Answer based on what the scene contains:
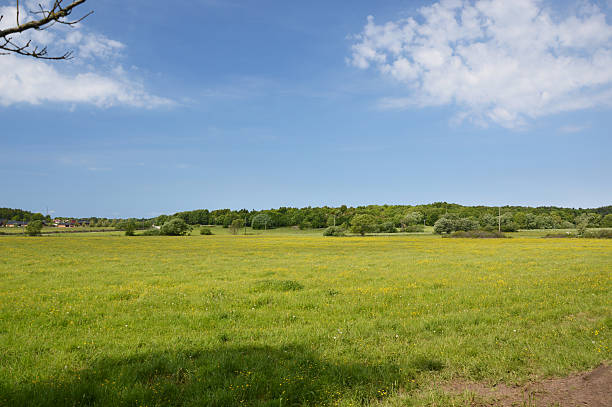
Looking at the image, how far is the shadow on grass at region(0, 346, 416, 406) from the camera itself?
5.50m

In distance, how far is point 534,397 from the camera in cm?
539

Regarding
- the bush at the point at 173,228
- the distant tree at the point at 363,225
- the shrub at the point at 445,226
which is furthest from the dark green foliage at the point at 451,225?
the bush at the point at 173,228

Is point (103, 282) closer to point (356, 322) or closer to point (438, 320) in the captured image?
point (356, 322)

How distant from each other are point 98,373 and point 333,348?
472 centimetres

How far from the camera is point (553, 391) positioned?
5551 mm

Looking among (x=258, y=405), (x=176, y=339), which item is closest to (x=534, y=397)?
(x=258, y=405)

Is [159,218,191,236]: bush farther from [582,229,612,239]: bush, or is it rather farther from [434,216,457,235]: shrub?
[582,229,612,239]: bush

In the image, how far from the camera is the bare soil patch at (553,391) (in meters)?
5.08

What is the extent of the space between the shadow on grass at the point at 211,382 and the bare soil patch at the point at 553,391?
54.8 inches

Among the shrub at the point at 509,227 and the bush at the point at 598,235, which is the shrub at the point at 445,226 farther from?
the bush at the point at 598,235

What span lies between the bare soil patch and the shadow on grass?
1.39 meters

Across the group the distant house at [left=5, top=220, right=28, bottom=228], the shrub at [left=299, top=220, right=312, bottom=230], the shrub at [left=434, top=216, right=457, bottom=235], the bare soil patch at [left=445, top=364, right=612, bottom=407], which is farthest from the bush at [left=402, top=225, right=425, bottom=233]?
the distant house at [left=5, top=220, right=28, bottom=228]

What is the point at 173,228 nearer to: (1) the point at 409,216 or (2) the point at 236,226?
(2) the point at 236,226

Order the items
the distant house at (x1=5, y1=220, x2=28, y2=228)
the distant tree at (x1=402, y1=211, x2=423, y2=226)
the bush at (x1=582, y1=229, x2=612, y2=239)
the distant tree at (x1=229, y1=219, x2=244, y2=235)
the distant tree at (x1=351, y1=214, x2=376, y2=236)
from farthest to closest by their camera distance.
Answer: the distant house at (x1=5, y1=220, x2=28, y2=228) < the distant tree at (x1=229, y1=219, x2=244, y2=235) < the distant tree at (x1=402, y1=211, x2=423, y2=226) < the distant tree at (x1=351, y1=214, x2=376, y2=236) < the bush at (x1=582, y1=229, x2=612, y2=239)
